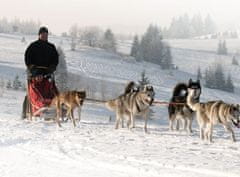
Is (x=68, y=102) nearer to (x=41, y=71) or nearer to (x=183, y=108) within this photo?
(x=41, y=71)

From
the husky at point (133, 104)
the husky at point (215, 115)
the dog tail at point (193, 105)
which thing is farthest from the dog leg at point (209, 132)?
the husky at point (133, 104)

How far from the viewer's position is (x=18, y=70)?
7350 cm

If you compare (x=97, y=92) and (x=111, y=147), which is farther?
(x=97, y=92)

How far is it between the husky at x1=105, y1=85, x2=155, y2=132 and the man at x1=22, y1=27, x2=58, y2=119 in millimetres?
1754

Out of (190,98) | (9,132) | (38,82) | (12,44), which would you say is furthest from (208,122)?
(12,44)

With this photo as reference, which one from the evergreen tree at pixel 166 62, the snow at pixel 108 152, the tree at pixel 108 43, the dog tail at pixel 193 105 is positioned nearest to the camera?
the snow at pixel 108 152

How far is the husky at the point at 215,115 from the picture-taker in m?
9.08

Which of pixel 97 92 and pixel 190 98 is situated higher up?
pixel 190 98

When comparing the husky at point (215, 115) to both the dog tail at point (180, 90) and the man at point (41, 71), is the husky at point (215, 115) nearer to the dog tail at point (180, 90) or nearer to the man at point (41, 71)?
the dog tail at point (180, 90)

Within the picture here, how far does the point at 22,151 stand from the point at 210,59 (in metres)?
133

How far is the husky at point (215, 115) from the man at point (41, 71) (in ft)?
14.0

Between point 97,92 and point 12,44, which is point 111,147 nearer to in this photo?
point 97,92

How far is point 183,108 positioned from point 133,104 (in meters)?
1.43

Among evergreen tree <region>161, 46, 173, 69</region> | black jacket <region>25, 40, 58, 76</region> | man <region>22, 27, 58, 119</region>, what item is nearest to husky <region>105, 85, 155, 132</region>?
man <region>22, 27, 58, 119</region>
